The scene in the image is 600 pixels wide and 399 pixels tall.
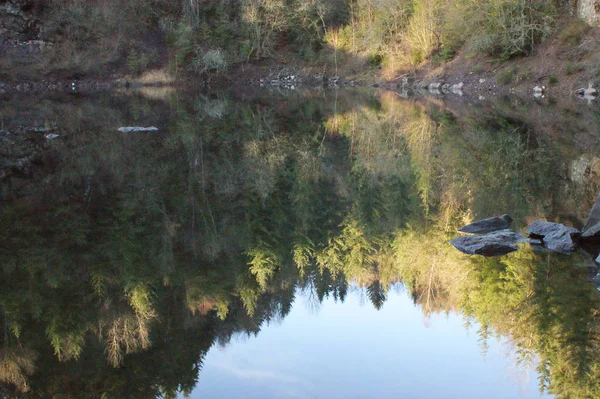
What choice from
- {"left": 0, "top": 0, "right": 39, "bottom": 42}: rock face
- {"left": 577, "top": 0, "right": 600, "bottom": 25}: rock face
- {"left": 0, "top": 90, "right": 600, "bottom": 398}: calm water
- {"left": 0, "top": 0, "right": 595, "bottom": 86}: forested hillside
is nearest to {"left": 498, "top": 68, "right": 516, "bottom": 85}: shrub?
{"left": 0, "top": 0, "right": 595, "bottom": 86}: forested hillside

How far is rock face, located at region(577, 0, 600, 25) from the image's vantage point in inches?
1212

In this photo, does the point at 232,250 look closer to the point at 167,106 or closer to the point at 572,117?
the point at 572,117

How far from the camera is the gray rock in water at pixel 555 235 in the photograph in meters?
7.71

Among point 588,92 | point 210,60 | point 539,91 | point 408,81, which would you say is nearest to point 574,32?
point 539,91

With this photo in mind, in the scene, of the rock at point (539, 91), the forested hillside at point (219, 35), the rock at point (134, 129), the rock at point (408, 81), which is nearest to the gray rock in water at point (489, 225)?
the rock at point (134, 129)

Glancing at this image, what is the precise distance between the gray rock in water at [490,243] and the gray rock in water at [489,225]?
0.43 metres

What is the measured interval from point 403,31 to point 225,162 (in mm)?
29413

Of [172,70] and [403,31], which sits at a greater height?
[403,31]

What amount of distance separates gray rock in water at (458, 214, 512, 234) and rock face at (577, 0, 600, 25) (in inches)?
1012

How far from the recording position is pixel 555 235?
792cm

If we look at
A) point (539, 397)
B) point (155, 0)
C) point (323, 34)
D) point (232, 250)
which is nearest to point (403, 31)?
point (323, 34)

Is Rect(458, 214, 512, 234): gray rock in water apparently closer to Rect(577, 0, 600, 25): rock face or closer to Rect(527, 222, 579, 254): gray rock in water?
Rect(527, 222, 579, 254): gray rock in water

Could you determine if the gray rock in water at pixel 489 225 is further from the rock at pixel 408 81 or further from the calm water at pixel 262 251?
the rock at pixel 408 81

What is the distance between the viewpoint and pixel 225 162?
1427cm
